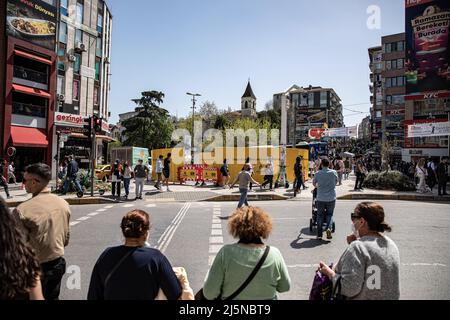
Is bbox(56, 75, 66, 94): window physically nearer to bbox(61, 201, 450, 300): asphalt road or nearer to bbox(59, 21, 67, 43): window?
bbox(59, 21, 67, 43): window

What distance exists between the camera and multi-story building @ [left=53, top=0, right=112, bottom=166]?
3288 centimetres

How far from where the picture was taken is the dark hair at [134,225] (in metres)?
2.79

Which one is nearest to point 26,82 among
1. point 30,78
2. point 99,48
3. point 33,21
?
point 30,78

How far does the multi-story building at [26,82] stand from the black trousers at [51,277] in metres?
23.7

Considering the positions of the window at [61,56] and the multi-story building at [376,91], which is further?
the multi-story building at [376,91]

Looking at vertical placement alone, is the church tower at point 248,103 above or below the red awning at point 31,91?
above

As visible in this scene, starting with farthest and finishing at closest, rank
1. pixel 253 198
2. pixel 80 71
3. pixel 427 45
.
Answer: pixel 80 71
pixel 427 45
pixel 253 198

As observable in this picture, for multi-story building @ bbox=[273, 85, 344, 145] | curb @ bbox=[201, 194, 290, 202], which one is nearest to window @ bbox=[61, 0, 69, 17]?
curb @ bbox=[201, 194, 290, 202]

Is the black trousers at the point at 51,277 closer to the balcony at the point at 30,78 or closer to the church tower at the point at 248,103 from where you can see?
the balcony at the point at 30,78

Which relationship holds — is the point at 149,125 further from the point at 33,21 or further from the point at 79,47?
the point at 33,21

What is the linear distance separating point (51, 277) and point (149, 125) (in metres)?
61.6

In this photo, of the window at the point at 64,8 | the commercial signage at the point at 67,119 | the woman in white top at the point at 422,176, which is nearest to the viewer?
the woman in white top at the point at 422,176

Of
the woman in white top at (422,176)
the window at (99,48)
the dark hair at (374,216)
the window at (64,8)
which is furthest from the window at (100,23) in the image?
the dark hair at (374,216)

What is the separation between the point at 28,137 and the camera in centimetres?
2694
